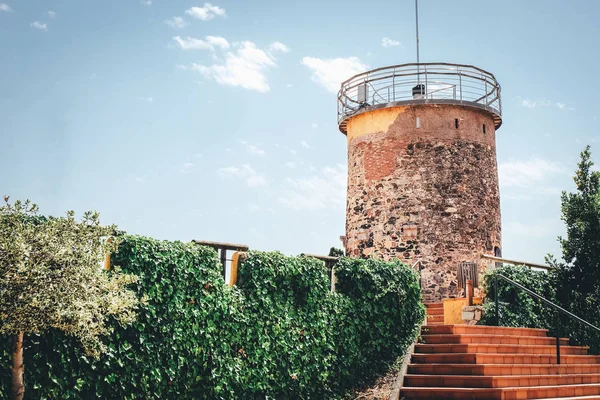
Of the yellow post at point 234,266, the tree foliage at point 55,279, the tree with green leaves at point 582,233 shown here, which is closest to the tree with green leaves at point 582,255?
→ the tree with green leaves at point 582,233

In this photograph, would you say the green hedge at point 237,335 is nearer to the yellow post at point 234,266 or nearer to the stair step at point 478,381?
the yellow post at point 234,266

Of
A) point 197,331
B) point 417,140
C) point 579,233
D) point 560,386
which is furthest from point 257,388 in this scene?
point 417,140

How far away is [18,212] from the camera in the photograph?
864cm

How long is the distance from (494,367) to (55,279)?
8.40m

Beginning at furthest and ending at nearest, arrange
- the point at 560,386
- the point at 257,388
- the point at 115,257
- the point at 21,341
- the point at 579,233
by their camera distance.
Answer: the point at 579,233 → the point at 560,386 → the point at 257,388 → the point at 115,257 → the point at 21,341

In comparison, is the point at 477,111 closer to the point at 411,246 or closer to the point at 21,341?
the point at 411,246

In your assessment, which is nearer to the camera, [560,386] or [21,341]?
[21,341]

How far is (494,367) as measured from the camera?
1255 centimetres

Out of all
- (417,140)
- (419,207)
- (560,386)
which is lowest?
(560,386)

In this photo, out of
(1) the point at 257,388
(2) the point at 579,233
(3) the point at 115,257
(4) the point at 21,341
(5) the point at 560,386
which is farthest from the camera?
(2) the point at 579,233

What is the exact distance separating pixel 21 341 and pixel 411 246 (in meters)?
13.7

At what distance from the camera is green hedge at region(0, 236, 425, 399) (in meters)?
9.16

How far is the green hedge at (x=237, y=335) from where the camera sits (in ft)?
30.0

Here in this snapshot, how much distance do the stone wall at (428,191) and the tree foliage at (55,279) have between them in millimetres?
12585
